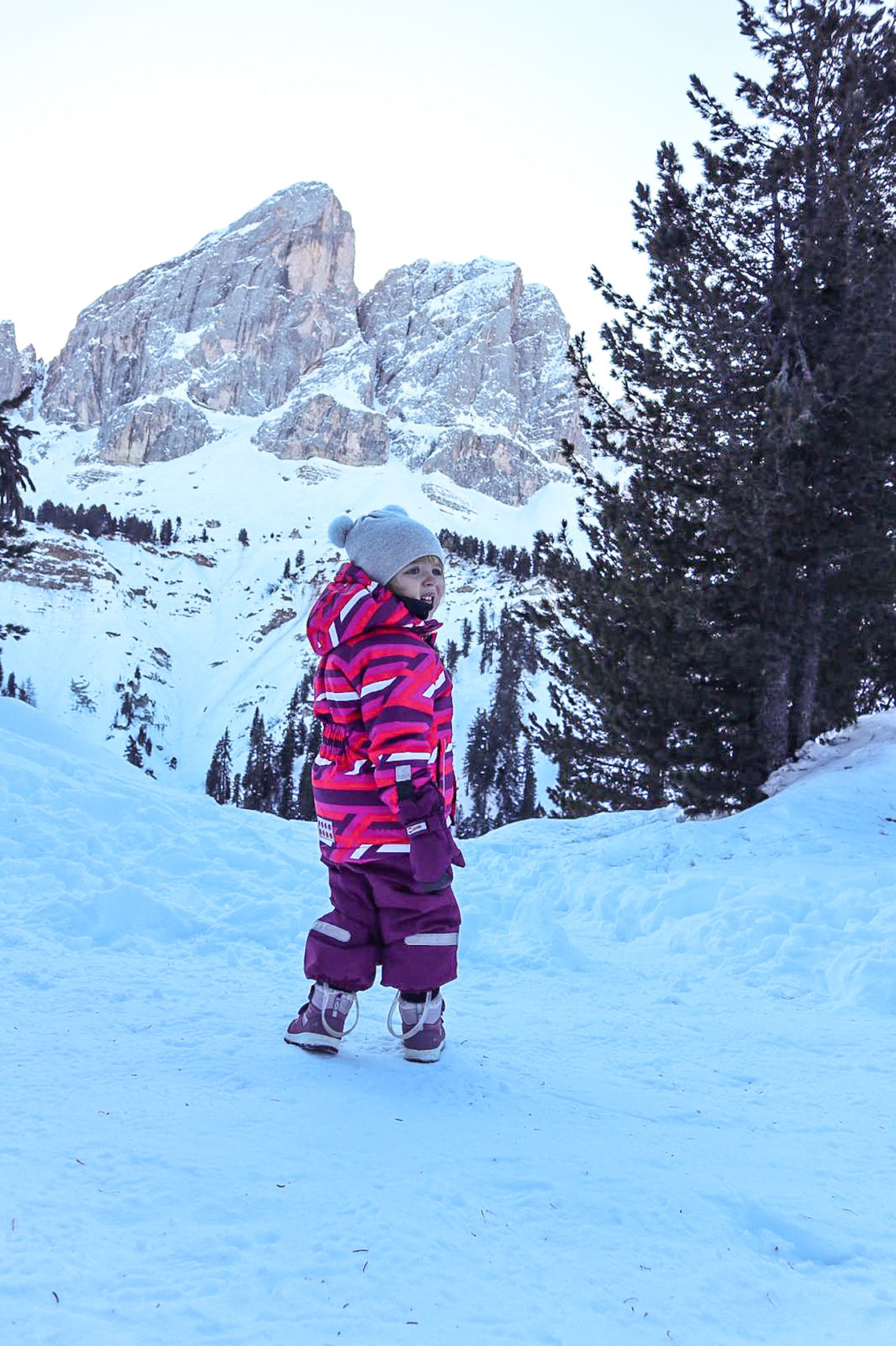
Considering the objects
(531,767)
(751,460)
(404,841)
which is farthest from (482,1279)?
(531,767)

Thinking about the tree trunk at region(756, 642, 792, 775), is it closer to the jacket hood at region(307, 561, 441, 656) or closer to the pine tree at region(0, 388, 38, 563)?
the jacket hood at region(307, 561, 441, 656)

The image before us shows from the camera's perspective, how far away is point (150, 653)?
431ft

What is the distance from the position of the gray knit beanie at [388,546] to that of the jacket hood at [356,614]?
0.06 m

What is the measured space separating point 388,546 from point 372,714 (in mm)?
713

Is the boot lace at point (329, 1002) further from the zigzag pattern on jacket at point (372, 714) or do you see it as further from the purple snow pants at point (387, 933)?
the zigzag pattern on jacket at point (372, 714)

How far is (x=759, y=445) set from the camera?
8.09 metres

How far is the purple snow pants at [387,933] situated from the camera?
9.59 ft

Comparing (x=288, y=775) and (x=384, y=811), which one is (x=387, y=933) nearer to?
(x=384, y=811)

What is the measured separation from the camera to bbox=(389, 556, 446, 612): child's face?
10.4ft

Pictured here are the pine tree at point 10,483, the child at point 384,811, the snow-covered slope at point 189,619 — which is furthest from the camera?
the snow-covered slope at point 189,619

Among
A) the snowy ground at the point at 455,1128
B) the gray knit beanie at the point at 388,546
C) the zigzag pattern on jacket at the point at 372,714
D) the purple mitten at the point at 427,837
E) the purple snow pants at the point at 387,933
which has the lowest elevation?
the snowy ground at the point at 455,1128

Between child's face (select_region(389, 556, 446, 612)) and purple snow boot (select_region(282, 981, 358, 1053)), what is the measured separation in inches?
60.3

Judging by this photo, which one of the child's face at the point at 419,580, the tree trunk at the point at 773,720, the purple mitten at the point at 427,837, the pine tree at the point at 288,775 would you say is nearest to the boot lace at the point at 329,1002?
the purple mitten at the point at 427,837

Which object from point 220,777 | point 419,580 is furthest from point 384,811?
point 220,777
